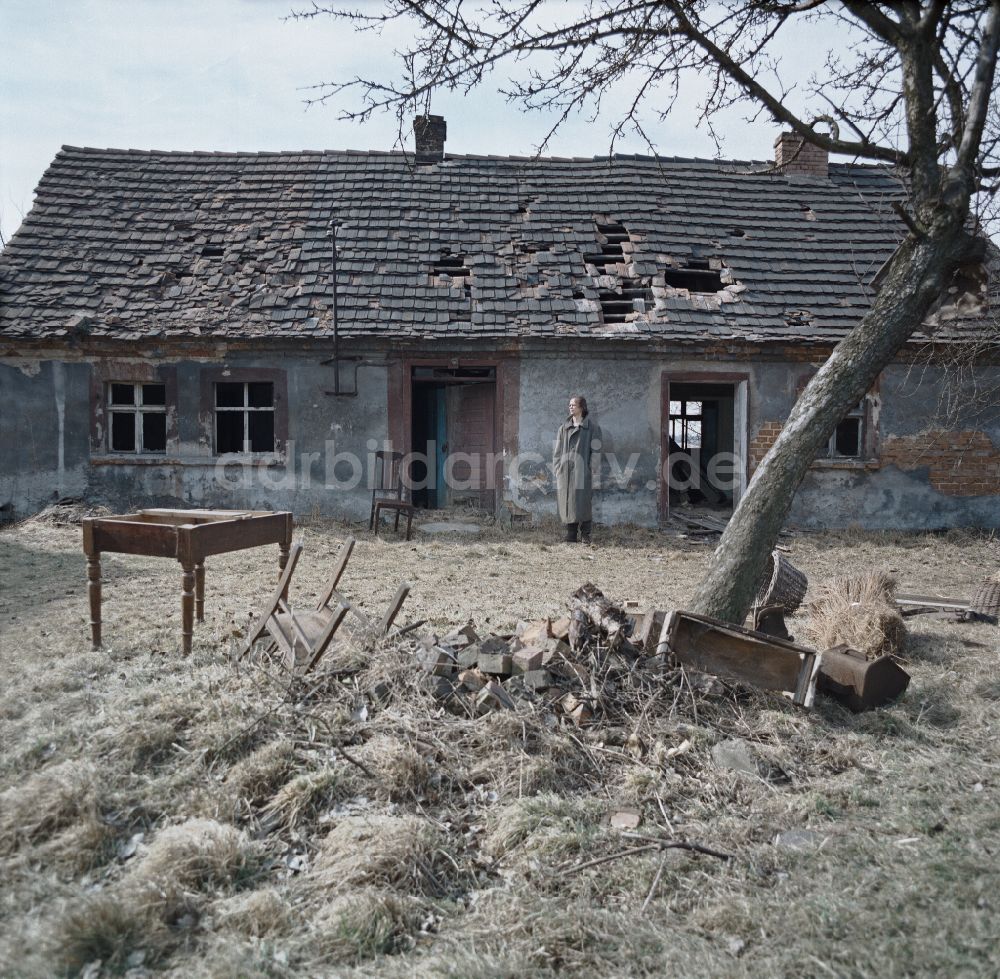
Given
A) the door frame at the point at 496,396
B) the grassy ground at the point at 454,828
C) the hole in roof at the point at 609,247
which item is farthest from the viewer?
the hole in roof at the point at 609,247

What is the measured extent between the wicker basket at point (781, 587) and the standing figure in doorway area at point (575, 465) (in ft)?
13.5

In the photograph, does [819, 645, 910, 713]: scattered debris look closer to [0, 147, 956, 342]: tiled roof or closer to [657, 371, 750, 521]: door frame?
[657, 371, 750, 521]: door frame

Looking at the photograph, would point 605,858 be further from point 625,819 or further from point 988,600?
point 988,600

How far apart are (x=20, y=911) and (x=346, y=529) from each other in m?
8.64

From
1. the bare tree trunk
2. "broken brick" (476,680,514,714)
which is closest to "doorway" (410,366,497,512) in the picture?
the bare tree trunk

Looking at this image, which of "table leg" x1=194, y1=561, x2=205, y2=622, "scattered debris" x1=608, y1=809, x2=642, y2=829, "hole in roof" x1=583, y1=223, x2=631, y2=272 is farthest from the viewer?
"hole in roof" x1=583, y1=223, x2=631, y2=272

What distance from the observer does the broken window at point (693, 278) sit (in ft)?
41.5

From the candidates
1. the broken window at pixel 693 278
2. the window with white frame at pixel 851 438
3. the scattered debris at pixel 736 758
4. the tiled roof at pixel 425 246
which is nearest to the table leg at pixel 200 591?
the scattered debris at pixel 736 758


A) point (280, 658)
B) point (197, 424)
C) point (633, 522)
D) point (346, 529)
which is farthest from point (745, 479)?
point (280, 658)

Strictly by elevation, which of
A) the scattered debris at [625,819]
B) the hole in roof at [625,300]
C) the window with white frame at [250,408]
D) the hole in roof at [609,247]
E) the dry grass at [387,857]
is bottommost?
the scattered debris at [625,819]

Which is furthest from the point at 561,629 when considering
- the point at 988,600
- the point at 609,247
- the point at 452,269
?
the point at 609,247

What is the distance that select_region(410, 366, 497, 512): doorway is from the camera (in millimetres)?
12625

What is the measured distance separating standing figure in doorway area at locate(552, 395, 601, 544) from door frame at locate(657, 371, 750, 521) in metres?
1.63

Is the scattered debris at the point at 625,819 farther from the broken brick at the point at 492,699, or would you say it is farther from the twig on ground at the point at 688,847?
the broken brick at the point at 492,699
